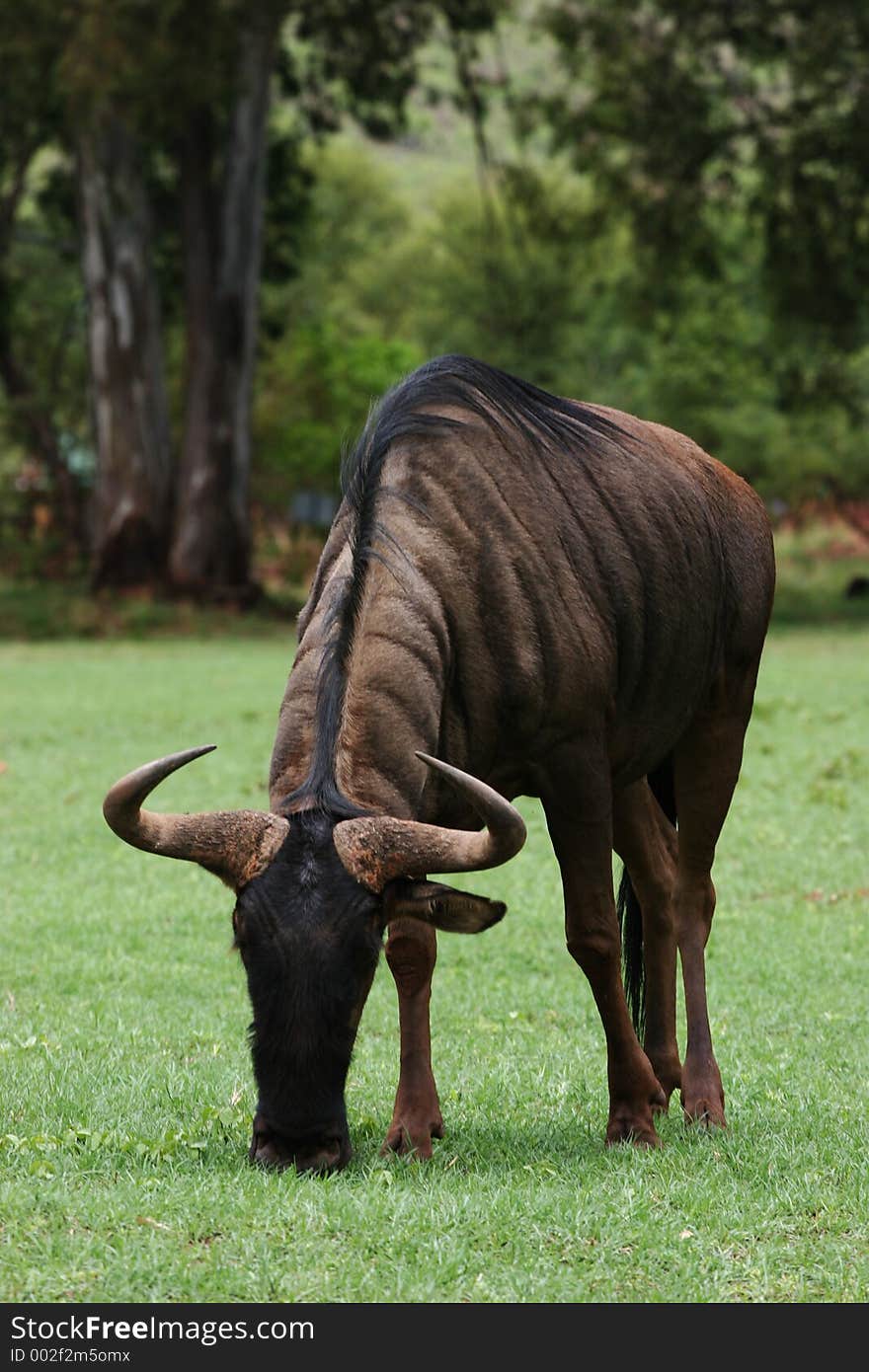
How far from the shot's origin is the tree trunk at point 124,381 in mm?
31203

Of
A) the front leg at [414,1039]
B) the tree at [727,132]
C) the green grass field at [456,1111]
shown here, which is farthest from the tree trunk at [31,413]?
the front leg at [414,1039]

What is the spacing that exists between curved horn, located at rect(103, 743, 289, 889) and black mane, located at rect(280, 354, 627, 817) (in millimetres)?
185

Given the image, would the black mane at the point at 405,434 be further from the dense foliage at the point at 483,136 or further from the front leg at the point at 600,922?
the dense foliage at the point at 483,136

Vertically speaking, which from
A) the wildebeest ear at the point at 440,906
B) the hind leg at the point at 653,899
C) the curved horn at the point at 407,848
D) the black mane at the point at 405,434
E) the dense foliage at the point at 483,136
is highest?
the dense foliage at the point at 483,136

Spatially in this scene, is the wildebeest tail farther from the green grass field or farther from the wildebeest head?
the wildebeest head

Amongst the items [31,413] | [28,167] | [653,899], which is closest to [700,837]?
[653,899]

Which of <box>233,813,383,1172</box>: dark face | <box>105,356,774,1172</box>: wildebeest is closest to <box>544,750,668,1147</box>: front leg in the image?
<box>105,356,774,1172</box>: wildebeest

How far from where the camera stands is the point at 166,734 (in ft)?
57.9

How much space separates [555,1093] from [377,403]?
2.64 meters

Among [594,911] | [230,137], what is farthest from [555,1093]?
[230,137]

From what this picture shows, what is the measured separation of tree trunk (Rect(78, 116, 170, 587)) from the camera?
31.2 meters

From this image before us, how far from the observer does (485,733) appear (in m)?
6.12

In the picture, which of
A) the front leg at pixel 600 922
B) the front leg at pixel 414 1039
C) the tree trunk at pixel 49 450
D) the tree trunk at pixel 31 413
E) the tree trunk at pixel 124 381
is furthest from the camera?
the tree trunk at pixel 49 450

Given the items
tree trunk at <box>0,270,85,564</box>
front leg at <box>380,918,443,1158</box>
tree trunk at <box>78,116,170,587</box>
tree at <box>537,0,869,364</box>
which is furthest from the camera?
tree trunk at <box>0,270,85,564</box>
